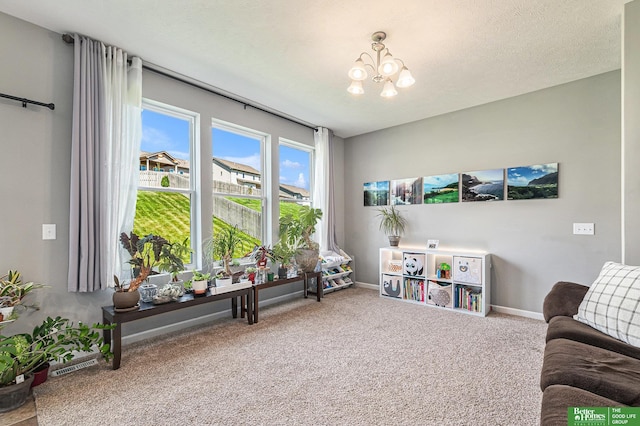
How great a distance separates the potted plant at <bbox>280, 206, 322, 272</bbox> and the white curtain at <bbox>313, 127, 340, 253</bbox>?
62 centimetres

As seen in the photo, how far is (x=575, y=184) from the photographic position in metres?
3.32

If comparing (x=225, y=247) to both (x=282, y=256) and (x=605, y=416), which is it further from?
(x=605, y=416)

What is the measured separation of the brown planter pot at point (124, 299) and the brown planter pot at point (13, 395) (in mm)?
678

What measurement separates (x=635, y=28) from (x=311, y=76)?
2600 millimetres

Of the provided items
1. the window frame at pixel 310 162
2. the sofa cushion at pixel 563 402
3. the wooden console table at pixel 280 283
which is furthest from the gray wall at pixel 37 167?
the sofa cushion at pixel 563 402

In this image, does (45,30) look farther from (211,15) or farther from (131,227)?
(131,227)

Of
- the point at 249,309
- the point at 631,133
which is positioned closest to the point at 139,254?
the point at 249,309

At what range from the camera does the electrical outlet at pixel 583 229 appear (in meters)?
3.22

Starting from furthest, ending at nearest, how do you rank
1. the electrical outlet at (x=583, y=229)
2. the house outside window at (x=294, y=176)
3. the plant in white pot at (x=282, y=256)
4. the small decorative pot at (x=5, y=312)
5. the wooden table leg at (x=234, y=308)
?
the house outside window at (x=294, y=176)
the plant in white pot at (x=282, y=256)
the wooden table leg at (x=234, y=308)
the electrical outlet at (x=583, y=229)
the small decorative pot at (x=5, y=312)

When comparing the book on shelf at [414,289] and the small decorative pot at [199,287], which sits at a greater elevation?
the small decorative pot at [199,287]

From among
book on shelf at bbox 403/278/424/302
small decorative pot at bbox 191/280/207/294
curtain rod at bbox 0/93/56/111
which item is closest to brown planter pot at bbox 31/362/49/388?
small decorative pot at bbox 191/280/207/294

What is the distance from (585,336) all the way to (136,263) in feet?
10.9

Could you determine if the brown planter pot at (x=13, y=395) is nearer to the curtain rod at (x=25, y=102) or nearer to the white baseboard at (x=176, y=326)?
the white baseboard at (x=176, y=326)

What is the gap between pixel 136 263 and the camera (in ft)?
8.54
